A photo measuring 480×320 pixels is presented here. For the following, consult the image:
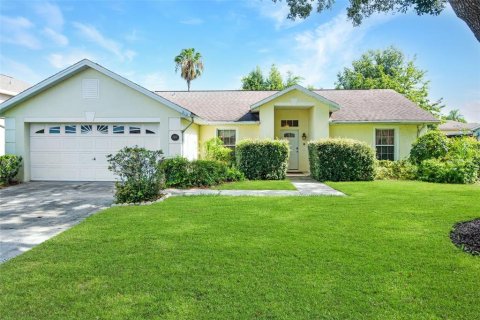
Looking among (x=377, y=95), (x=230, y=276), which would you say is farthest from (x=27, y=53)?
(x=377, y=95)

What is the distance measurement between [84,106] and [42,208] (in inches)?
235

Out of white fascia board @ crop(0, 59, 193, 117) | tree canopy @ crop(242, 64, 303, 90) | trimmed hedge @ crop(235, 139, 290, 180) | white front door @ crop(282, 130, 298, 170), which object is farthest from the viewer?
tree canopy @ crop(242, 64, 303, 90)

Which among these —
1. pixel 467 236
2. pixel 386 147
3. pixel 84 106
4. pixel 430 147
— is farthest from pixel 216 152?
pixel 467 236

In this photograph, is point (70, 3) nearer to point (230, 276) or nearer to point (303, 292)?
point (230, 276)

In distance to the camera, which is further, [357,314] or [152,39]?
[152,39]

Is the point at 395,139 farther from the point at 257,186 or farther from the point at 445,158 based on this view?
the point at 257,186

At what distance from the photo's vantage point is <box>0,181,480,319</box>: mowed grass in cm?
308

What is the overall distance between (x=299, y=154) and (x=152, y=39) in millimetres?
9614

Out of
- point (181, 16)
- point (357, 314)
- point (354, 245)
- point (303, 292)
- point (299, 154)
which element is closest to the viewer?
point (357, 314)

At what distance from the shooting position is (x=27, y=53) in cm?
1371

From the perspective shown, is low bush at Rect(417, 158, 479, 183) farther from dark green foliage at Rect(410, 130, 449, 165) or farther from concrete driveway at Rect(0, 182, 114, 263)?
concrete driveway at Rect(0, 182, 114, 263)

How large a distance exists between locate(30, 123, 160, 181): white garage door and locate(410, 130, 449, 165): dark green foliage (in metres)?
12.1

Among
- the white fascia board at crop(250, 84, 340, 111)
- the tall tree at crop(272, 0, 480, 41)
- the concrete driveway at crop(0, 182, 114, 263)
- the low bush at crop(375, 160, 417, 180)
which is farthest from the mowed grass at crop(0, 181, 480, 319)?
the white fascia board at crop(250, 84, 340, 111)

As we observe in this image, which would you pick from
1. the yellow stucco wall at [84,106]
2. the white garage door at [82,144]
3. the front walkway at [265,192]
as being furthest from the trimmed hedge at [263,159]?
the white garage door at [82,144]
